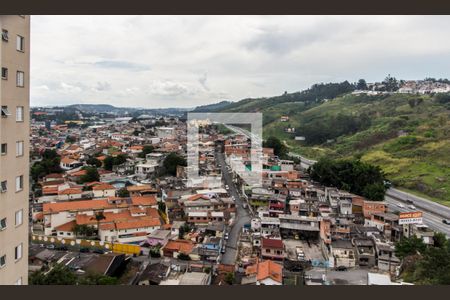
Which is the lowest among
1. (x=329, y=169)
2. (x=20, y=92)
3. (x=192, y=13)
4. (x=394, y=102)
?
(x=329, y=169)

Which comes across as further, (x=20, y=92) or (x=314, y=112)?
(x=314, y=112)

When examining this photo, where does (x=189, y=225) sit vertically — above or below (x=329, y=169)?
below

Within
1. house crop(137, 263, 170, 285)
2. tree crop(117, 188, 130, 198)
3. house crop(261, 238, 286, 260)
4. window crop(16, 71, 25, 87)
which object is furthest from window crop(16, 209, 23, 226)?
tree crop(117, 188, 130, 198)

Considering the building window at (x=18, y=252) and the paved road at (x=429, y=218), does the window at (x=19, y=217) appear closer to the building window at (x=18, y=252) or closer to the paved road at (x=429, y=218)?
the building window at (x=18, y=252)

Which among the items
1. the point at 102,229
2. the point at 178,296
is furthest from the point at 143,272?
the point at 178,296

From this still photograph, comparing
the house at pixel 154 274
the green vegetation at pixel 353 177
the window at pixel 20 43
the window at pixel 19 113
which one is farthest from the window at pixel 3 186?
the green vegetation at pixel 353 177

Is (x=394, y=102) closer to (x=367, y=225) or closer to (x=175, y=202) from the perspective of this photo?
(x=367, y=225)
